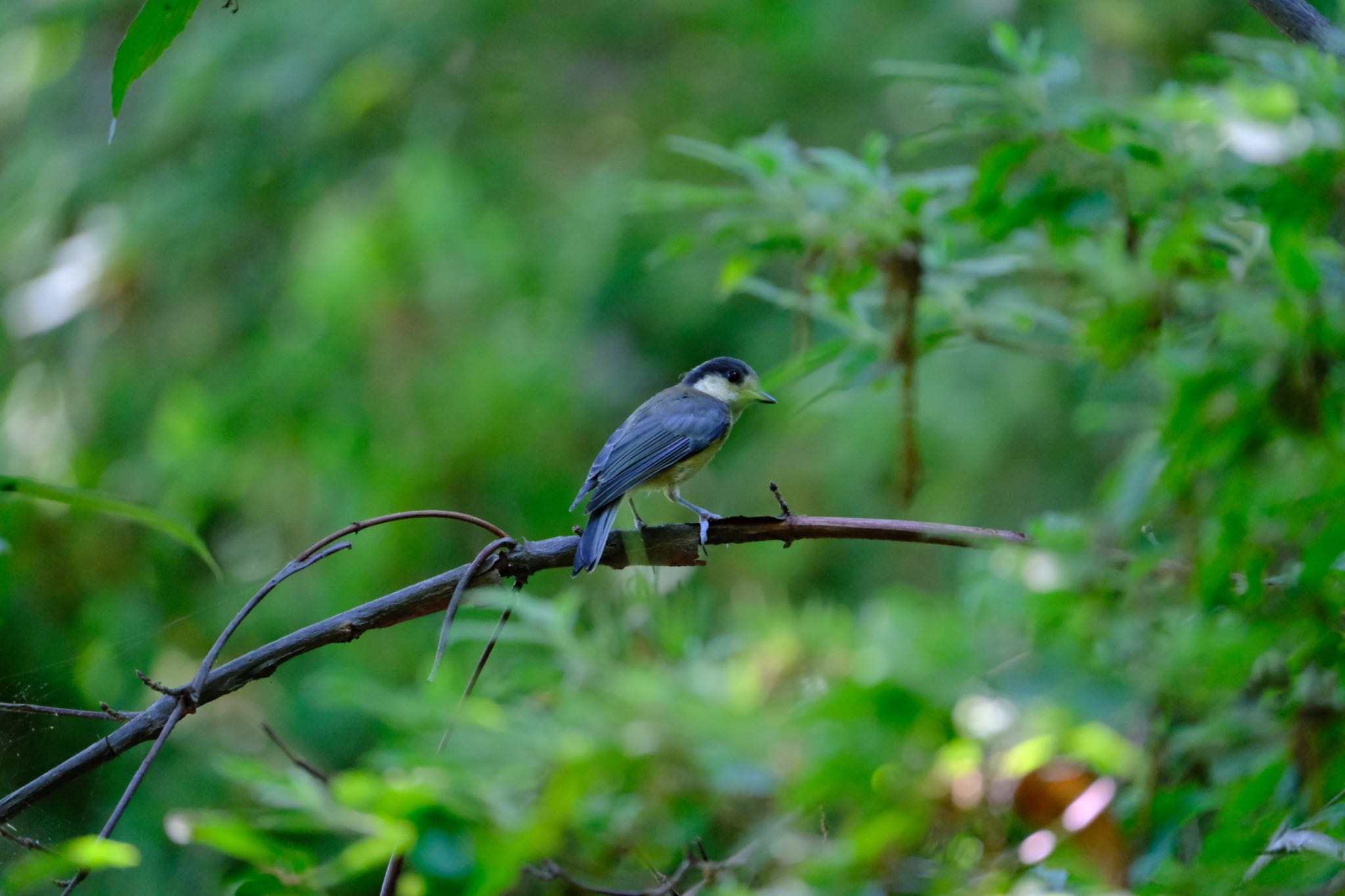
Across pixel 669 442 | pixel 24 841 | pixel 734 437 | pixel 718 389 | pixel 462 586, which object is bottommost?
pixel 734 437

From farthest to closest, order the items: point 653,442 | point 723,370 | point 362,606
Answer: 1. point 723,370
2. point 653,442
3. point 362,606

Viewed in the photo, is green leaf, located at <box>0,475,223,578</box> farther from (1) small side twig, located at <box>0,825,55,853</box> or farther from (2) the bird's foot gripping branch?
(1) small side twig, located at <box>0,825,55,853</box>

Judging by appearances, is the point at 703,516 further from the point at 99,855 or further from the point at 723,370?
the point at 99,855

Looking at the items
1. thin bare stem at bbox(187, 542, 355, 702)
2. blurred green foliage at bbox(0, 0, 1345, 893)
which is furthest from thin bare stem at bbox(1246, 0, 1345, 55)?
thin bare stem at bbox(187, 542, 355, 702)

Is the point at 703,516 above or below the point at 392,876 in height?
below

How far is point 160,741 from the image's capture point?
990mm

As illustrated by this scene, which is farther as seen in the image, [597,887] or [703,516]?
[703,516]

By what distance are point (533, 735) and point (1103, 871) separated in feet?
2.92

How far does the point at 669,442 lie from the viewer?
2135mm

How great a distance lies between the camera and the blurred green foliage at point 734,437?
4.45 feet

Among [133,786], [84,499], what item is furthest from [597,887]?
[84,499]

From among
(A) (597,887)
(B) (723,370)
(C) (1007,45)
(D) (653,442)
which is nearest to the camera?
(A) (597,887)

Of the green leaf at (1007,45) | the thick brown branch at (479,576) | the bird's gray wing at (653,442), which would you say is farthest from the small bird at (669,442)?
the green leaf at (1007,45)

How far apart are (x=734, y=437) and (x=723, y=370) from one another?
345 cm
